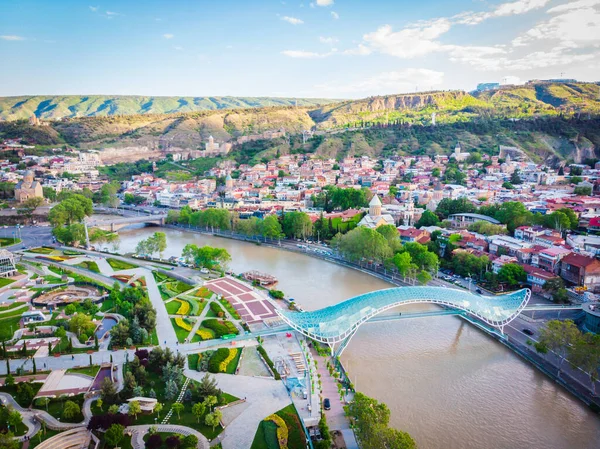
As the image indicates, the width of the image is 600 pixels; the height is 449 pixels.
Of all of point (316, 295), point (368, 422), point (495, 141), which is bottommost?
point (316, 295)

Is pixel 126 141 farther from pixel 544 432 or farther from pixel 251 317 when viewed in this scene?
pixel 544 432

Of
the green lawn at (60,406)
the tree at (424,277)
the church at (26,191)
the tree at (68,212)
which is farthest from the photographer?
the church at (26,191)

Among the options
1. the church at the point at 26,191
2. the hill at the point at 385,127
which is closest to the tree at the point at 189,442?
the church at the point at 26,191

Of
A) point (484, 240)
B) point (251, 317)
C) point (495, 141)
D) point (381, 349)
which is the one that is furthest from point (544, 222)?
point (495, 141)

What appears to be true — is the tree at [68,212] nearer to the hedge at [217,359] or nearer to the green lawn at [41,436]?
the hedge at [217,359]

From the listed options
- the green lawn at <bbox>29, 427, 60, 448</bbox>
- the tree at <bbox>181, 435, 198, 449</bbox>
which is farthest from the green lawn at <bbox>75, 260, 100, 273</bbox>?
the tree at <bbox>181, 435, 198, 449</bbox>

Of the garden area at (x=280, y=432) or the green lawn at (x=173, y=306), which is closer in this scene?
the garden area at (x=280, y=432)

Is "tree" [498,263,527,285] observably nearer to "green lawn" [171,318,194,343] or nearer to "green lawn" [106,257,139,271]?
"green lawn" [171,318,194,343]
